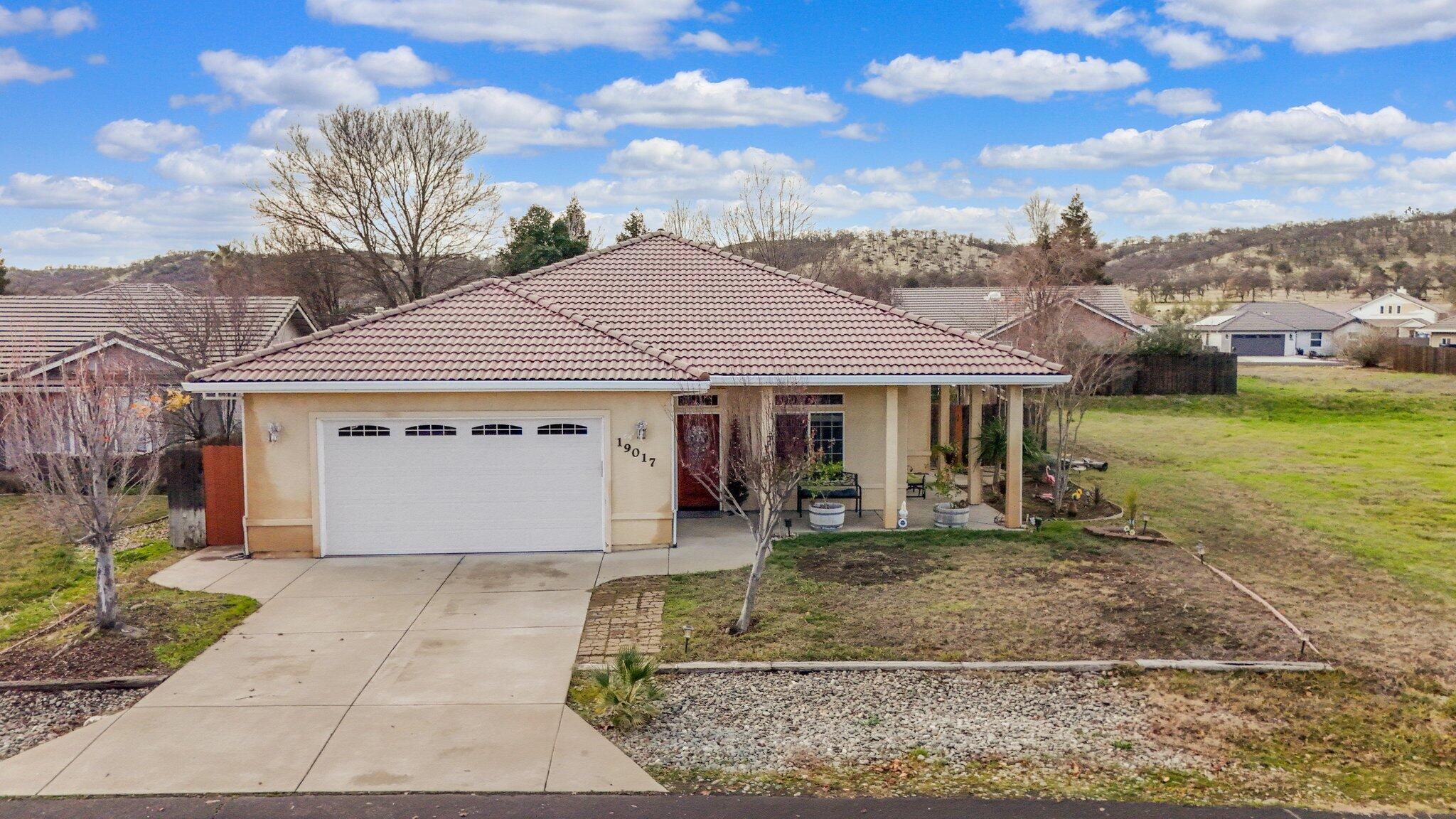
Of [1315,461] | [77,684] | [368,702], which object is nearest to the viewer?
[368,702]

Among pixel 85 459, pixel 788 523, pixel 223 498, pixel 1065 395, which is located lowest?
pixel 788 523

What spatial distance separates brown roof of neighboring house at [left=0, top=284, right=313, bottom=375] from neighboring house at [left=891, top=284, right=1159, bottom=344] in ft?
73.9

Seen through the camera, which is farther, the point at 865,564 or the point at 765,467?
the point at 865,564

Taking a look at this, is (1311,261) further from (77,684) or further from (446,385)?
(77,684)

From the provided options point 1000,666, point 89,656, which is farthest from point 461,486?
point 1000,666

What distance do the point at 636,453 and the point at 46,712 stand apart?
24.4ft

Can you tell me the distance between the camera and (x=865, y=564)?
13250mm

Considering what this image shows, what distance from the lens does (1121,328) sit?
39.5m

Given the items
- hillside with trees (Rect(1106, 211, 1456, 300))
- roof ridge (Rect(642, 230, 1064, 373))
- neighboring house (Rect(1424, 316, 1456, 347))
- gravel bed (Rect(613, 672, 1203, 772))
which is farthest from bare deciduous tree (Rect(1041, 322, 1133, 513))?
hillside with trees (Rect(1106, 211, 1456, 300))

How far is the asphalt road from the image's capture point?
6832 mm

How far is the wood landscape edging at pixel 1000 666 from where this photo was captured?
9.45 m

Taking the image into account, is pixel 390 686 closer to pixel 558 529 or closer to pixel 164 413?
pixel 558 529

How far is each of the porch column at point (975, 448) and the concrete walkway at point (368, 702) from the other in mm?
6296

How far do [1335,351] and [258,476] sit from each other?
193 ft
